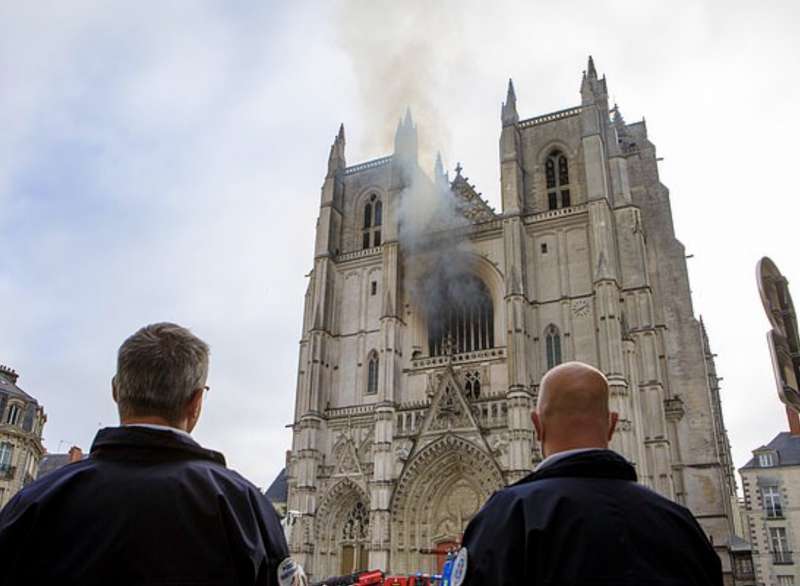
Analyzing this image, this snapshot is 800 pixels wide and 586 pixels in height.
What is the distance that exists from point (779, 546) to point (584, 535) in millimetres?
42697

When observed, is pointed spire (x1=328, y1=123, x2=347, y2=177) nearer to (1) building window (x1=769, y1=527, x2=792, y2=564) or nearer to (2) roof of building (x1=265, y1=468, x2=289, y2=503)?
(2) roof of building (x1=265, y1=468, x2=289, y2=503)

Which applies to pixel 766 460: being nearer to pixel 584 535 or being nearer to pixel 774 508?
pixel 774 508

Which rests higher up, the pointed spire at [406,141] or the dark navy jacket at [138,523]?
the pointed spire at [406,141]

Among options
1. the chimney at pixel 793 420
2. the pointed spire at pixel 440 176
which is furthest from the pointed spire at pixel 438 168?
the chimney at pixel 793 420

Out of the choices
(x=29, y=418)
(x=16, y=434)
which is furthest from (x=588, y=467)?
(x=29, y=418)

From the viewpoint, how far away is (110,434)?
1967 mm

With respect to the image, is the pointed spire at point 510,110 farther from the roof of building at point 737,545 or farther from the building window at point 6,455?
the building window at point 6,455

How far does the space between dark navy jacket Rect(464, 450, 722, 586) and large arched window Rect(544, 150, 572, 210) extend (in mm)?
26733

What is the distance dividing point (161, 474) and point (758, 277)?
138 inches

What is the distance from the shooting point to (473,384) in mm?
25609

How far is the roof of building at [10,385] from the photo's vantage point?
2809cm

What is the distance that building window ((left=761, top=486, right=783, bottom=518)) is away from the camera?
37.3 m

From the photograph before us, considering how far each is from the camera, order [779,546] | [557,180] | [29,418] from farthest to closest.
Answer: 1. [779,546]
2. [29,418]
3. [557,180]

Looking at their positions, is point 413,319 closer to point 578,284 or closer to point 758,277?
point 578,284
